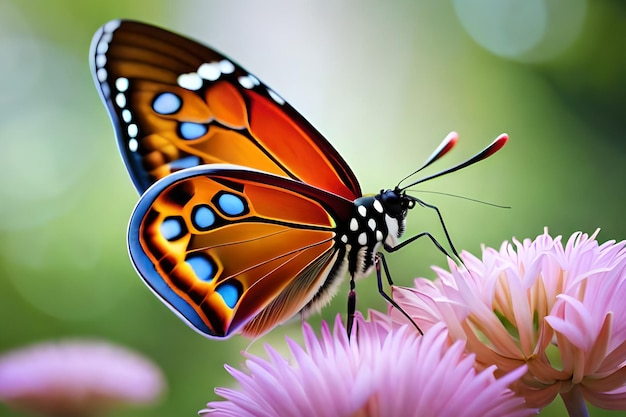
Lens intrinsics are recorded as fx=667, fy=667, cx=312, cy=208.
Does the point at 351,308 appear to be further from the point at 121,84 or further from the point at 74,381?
the point at 74,381

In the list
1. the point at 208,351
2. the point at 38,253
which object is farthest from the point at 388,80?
the point at 38,253

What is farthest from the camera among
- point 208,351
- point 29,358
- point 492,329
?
point 208,351

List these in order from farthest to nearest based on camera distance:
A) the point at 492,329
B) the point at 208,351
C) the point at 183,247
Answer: the point at 208,351, the point at 183,247, the point at 492,329

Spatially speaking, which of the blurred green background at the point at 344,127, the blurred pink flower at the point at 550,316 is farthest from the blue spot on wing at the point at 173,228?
the blurred green background at the point at 344,127

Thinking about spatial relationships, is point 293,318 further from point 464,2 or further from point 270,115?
point 464,2

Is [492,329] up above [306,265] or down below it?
below

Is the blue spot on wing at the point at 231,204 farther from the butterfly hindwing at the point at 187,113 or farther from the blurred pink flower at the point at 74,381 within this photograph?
the blurred pink flower at the point at 74,381
